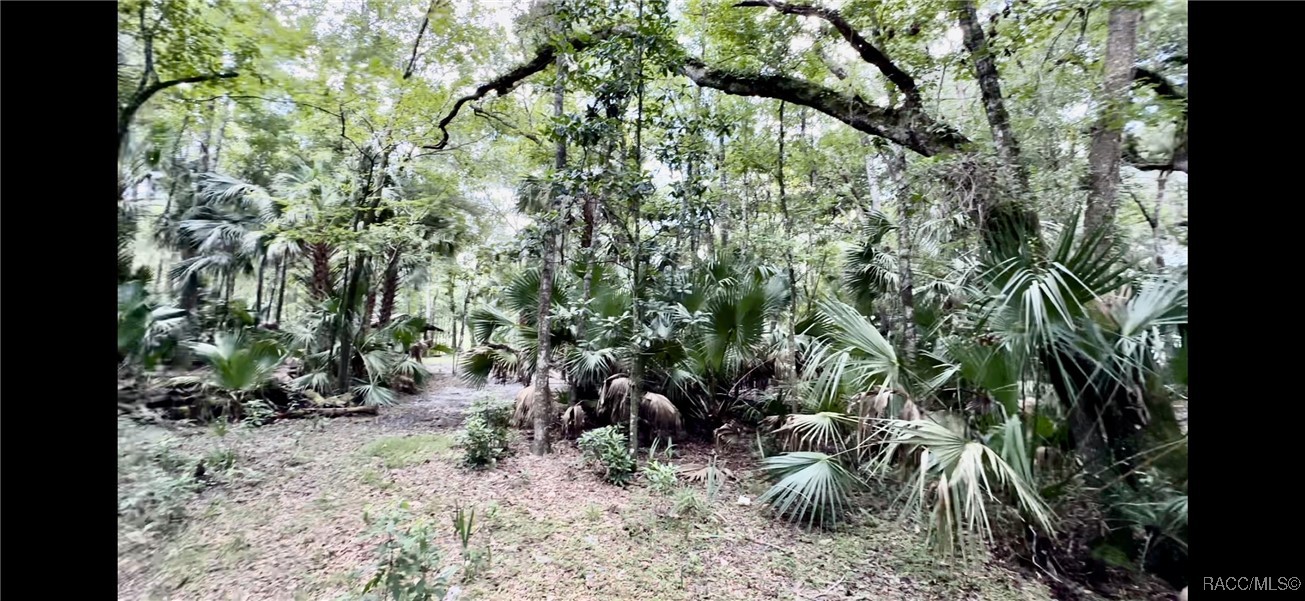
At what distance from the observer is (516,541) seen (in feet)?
8.54

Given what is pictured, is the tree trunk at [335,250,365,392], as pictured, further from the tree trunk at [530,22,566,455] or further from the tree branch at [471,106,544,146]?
the tree trunk at [530,22,566,455]

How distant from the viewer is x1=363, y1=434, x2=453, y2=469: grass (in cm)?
391

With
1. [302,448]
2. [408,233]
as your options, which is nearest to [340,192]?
[408,233]

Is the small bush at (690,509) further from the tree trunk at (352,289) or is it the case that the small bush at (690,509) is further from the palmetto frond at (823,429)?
the tree trunk at (352,289)

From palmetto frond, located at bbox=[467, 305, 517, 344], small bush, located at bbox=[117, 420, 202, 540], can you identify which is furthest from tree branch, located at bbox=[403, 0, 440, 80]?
small bush, located at bbox=[117, 420, 202, 540]

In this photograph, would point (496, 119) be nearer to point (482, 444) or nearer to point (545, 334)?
point (545, 334)

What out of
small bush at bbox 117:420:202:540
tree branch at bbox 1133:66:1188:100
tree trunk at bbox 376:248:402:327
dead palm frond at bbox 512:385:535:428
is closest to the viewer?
small bush at bbox 117:420:202:540

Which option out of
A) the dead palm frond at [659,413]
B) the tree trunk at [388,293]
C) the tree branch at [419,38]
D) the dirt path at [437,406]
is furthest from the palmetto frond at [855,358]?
the tree trunk at [388,293]

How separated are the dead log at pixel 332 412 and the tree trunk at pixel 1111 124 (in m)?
7.13

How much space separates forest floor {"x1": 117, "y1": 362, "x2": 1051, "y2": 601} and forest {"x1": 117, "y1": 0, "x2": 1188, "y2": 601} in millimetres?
25

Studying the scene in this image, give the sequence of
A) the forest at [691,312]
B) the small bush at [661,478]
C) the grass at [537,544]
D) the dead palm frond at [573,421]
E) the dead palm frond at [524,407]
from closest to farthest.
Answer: the forest at [691,312]
the grass at [537,544]
the small bush at [661,478]
the dead palm frond at [573,421]
the dead palm frond at [524,407]

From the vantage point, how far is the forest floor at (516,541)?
2090 millimetres
